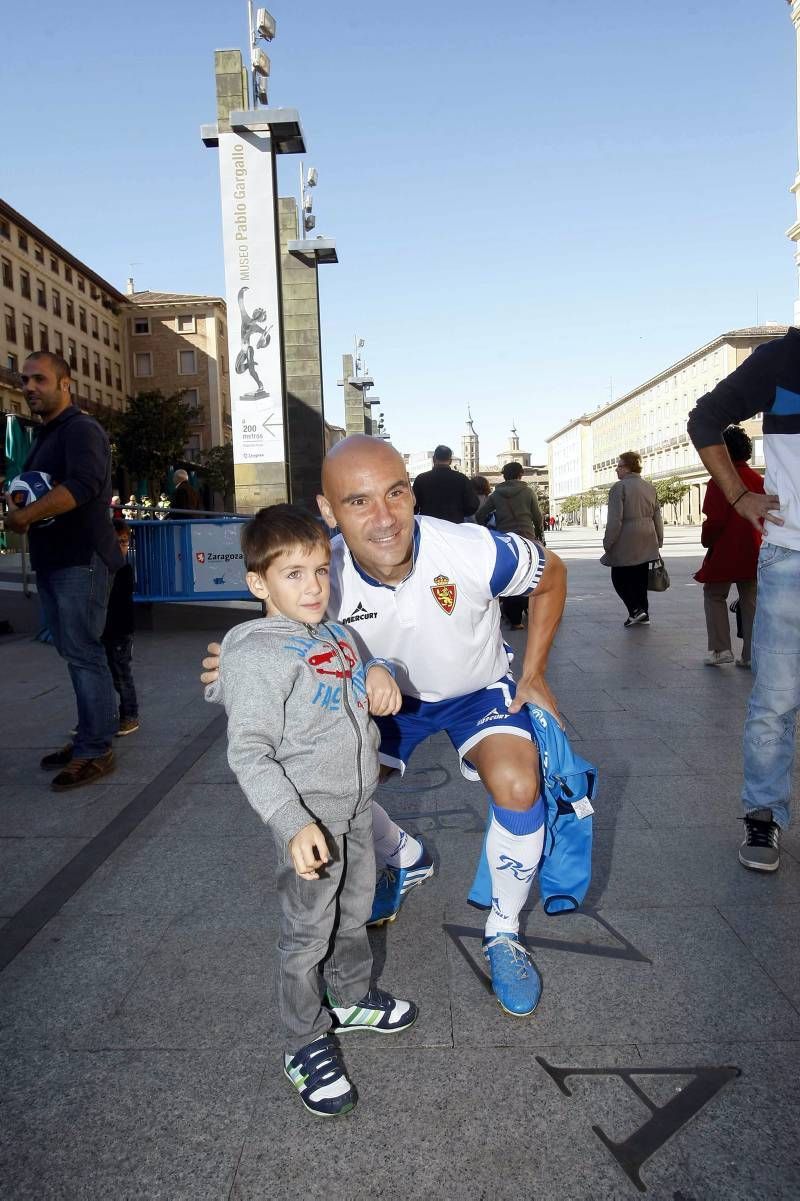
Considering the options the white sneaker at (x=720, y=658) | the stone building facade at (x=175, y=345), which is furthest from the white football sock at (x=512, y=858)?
the stone building facade at (x=175, y=345)

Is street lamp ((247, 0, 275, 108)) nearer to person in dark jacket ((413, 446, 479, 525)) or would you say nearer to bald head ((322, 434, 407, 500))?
person in dark jacket ((413, 446, 479, 525))

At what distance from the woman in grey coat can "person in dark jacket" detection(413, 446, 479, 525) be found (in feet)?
4.78

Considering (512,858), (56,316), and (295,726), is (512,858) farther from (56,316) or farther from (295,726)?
(56,316)

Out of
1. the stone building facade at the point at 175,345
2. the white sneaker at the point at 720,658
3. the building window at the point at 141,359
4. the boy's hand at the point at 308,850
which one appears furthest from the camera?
the building window at the point at 141,359

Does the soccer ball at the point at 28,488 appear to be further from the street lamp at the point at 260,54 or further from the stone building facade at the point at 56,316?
the stone building facade at the point at 56,316

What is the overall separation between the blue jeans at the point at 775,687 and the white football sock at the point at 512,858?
1.20m

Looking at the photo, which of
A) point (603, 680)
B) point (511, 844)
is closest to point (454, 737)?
point (511, 844)

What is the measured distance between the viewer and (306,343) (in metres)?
21.6

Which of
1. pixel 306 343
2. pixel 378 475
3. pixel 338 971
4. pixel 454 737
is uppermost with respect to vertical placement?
pixel 306 343

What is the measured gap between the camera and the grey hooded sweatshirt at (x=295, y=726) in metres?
2.06

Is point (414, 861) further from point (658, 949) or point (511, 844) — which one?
point (658, 949)

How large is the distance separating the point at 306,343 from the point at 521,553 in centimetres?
1979

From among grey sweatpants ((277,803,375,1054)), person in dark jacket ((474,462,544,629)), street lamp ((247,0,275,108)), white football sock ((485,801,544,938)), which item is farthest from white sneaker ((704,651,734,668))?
street lamp ((247,0,275,108))

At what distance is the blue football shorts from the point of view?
2.75 meters
